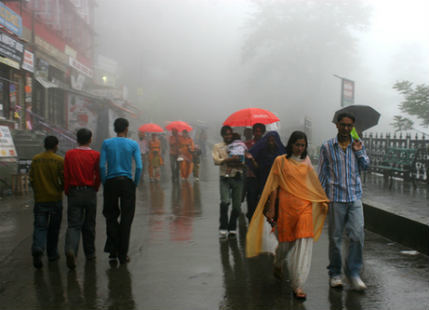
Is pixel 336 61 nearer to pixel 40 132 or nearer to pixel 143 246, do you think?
pixel 40 132

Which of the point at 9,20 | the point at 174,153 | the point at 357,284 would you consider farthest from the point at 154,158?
the point at 357,284

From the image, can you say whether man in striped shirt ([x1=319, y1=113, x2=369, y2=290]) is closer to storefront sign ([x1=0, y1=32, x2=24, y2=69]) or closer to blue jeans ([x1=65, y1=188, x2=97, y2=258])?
blue jeans ([x1=65, y1=188, x2=97, y2=258])

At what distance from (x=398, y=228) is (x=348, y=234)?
276cm

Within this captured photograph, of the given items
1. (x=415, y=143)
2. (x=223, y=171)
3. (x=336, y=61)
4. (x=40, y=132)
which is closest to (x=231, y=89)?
(x=336, y=61)

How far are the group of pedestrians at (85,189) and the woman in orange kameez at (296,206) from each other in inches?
71.2

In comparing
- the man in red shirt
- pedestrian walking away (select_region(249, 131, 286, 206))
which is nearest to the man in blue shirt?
the man in red shirt

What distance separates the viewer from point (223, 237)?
7.52 metres

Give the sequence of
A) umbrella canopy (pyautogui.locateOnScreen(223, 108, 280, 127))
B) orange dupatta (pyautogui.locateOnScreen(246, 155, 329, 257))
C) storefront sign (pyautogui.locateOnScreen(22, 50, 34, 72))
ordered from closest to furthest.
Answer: orange dupatta (pyautogui.locateOnScreen(246, 155, 329, 257))
umbrella canopy (pyautogui.locateOnScreen(223, 108, 280, 127))
storefront sign (pyautogui.locateOnScreen(22, 50, 34, 72))

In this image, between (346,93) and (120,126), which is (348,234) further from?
(346,93)

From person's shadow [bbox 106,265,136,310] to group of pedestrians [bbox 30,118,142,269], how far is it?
389mm

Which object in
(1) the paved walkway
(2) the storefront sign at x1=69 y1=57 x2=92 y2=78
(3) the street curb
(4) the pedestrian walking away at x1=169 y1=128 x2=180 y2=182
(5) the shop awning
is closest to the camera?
(3) the street curb

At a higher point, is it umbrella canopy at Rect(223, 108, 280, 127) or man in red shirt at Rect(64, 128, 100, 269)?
umbrella canopy at Rect(223, 108, 280, 127)

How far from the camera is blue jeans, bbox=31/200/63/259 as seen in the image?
5926mm

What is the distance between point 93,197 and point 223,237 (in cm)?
230
